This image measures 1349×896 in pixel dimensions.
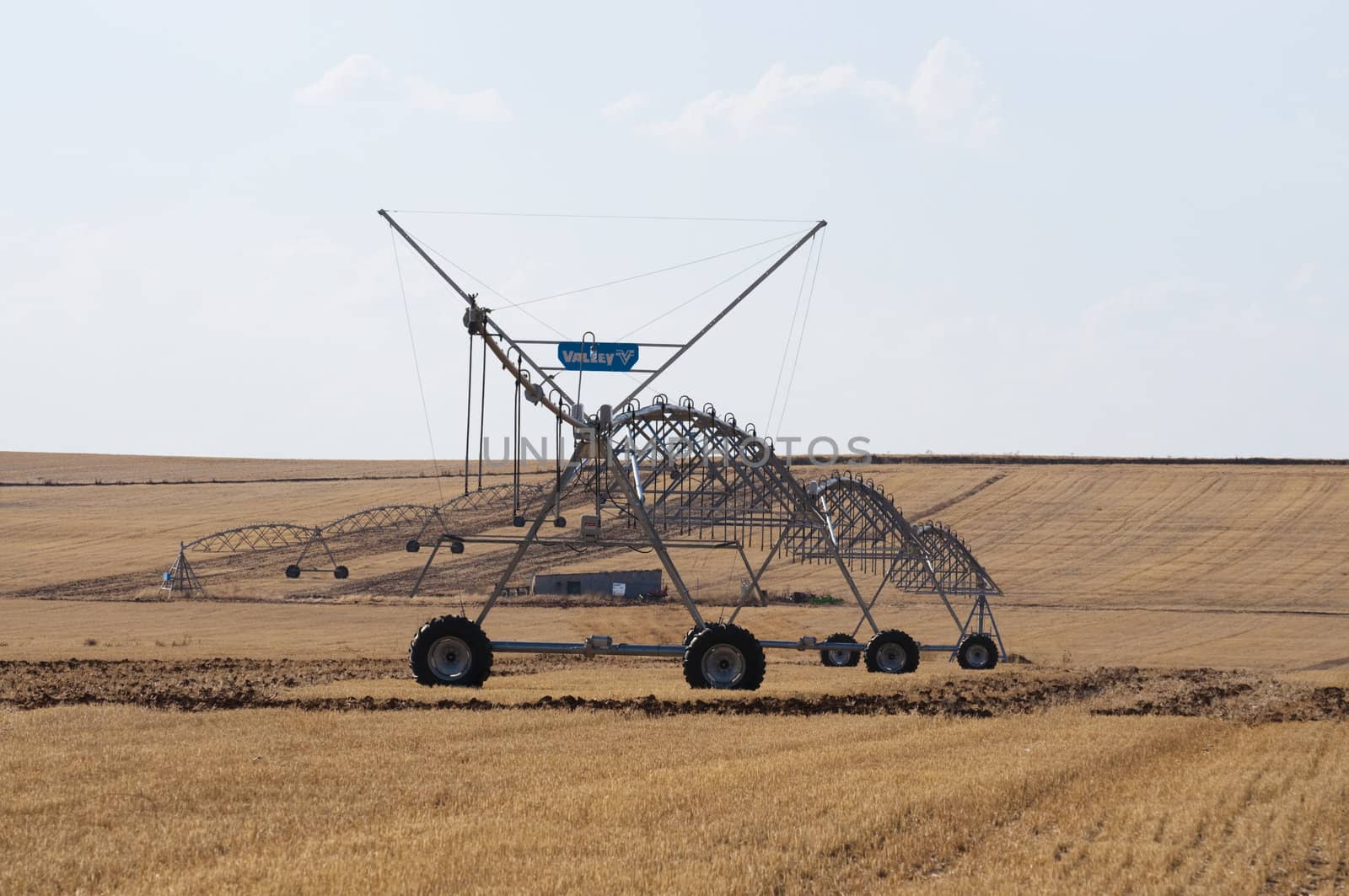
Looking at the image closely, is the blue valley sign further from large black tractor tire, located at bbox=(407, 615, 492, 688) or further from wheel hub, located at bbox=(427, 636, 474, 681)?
wheel hub, located at bbox=(427, 636, 474, 681)

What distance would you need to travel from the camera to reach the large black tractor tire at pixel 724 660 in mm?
27328

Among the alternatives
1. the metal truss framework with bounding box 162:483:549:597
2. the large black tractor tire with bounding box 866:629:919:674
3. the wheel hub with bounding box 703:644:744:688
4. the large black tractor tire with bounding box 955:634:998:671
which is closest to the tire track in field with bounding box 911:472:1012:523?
the metal truss framework with bounding box 162:483:549:597

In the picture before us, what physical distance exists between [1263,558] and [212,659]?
5747 centimetres

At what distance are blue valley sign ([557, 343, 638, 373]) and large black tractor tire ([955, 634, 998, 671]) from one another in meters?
16.3

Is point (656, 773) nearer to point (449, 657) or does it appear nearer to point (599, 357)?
point (449, 657)

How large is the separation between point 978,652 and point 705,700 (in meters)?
18.0

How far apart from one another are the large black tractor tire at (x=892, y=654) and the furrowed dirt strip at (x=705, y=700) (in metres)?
3.16

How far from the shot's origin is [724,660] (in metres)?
27.6

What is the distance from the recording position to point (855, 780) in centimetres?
1623

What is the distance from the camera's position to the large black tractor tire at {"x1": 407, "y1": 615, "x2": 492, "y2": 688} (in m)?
27.4

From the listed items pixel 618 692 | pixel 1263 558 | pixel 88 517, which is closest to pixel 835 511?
pixel 618 692

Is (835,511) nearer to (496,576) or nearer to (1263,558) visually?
(496,576)

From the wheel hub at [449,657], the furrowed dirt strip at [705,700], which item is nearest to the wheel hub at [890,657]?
the furrowed dirt strip at [705,700]

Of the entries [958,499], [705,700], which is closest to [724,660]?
[705,700]
